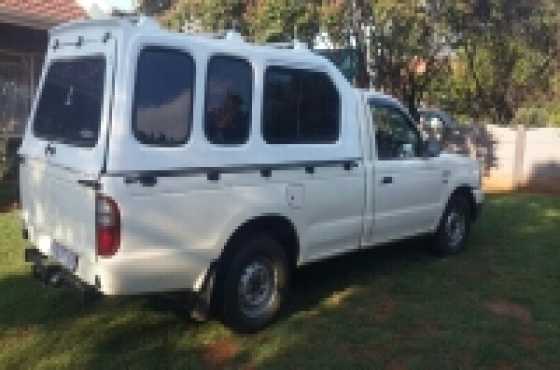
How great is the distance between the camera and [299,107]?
5.39 m

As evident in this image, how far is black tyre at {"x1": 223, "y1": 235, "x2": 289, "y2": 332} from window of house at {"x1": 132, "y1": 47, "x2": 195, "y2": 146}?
107cm

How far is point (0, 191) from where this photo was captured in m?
10.6

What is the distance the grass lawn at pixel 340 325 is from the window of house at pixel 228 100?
1439 mm

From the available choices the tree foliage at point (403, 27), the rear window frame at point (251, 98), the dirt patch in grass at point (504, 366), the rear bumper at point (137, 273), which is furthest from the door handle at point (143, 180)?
the tree foliage at point (403, 27)

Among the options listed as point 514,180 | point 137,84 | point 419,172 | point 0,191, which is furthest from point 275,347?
point 514,180

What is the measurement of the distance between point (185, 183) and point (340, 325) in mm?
1885

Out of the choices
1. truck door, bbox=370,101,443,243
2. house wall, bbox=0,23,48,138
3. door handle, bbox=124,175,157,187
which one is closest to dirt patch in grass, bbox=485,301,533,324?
truck door, bbox=370,101,443,243

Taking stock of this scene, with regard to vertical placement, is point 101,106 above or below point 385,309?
above

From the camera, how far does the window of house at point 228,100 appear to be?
4633 mm

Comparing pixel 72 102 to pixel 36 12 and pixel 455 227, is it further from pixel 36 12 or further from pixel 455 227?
pixel 36 12

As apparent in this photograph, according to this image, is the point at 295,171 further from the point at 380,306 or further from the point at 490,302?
the point at 490,302

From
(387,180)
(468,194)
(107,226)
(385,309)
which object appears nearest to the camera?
(107,226)

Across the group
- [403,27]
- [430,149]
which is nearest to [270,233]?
[430,149]

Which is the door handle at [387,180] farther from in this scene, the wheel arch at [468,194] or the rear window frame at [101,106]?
the rear window frame at [101,106]
